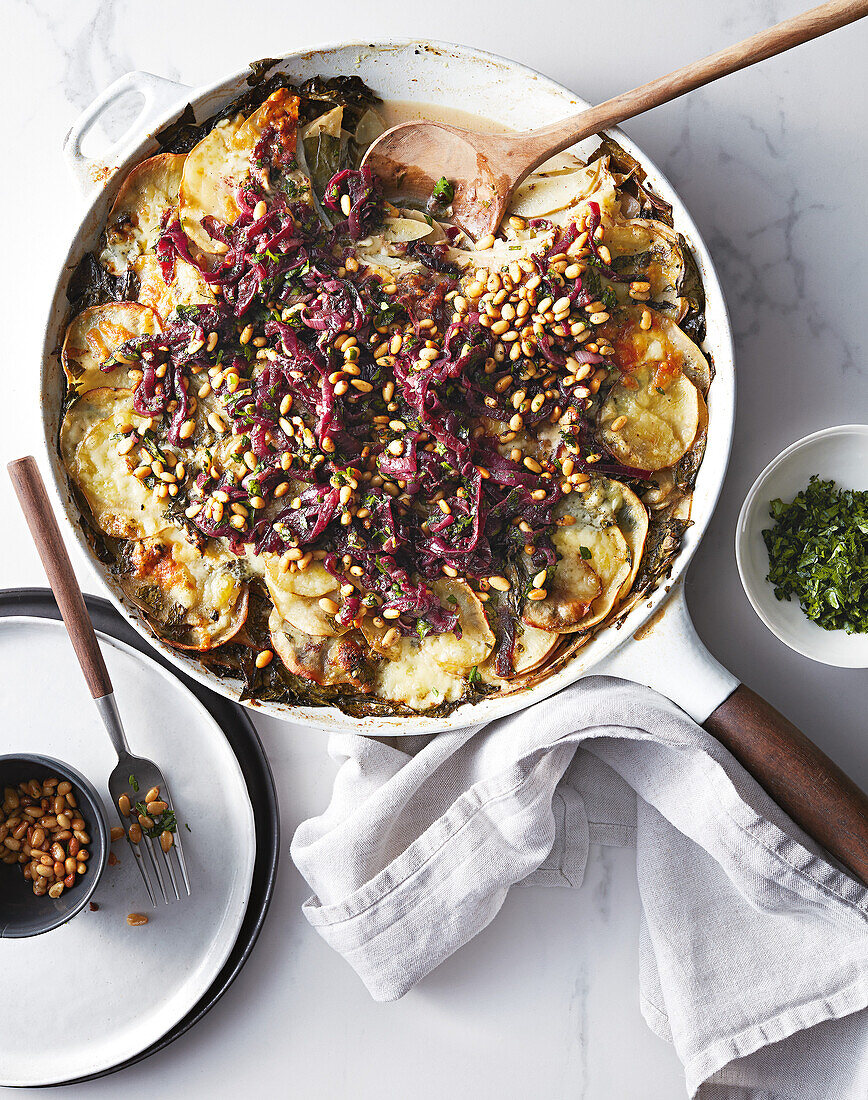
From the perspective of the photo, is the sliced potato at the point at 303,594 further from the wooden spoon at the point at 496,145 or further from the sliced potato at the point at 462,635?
the wooden spoon at the point at 496,145

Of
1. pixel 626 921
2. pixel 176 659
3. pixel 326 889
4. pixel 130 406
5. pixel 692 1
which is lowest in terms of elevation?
pixel 626 921

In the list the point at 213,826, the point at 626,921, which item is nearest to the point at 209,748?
the point at 213,826

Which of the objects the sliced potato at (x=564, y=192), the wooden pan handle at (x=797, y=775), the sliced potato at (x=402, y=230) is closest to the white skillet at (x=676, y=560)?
the wooden pan handle at (x=797, y=775)

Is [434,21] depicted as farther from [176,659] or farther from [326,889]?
[326,889]

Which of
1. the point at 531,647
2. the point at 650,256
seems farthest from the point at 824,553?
the point at 650,256

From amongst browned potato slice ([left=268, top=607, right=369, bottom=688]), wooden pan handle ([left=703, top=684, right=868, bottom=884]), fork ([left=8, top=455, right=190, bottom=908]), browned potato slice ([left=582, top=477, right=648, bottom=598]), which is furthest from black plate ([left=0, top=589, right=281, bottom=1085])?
wooden pan handle ([left=703, top=684, right=868, bottom=884])
